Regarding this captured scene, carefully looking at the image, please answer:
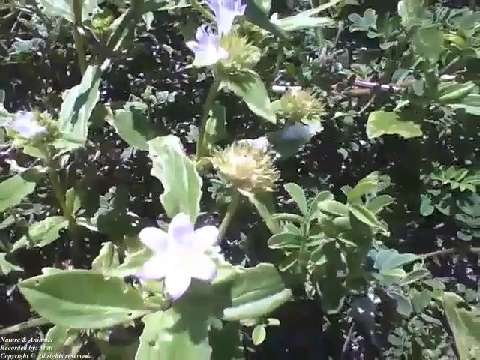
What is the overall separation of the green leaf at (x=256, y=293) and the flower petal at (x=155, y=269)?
0.33 ft

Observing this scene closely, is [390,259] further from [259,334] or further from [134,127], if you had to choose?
[134,127]

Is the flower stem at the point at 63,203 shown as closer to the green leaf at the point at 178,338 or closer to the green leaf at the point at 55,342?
the green leaf at the point at 55,342

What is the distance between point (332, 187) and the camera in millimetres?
1280

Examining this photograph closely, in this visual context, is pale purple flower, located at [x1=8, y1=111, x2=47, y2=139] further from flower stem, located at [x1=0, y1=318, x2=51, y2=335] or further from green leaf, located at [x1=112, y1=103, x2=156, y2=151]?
flower stem, located at [x1=0, y1=318, x2=51, y2=335]

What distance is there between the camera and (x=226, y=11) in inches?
40.8

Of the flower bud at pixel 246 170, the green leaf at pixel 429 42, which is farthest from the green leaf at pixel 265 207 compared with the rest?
the green leaf at pixel 429 42

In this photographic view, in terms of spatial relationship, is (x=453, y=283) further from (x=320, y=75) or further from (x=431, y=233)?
A: (x=320, y=75)

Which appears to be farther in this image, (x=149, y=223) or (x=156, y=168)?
(x=149, y=223)

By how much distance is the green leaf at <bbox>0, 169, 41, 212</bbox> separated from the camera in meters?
1.12

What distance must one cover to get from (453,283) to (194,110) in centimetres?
49

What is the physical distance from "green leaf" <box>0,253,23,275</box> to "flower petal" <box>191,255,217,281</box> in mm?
405

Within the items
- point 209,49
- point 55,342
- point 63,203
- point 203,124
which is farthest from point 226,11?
point 55,342

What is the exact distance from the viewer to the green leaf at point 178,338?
2.87 feet

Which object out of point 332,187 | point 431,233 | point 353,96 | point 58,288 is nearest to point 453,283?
point 431,233
